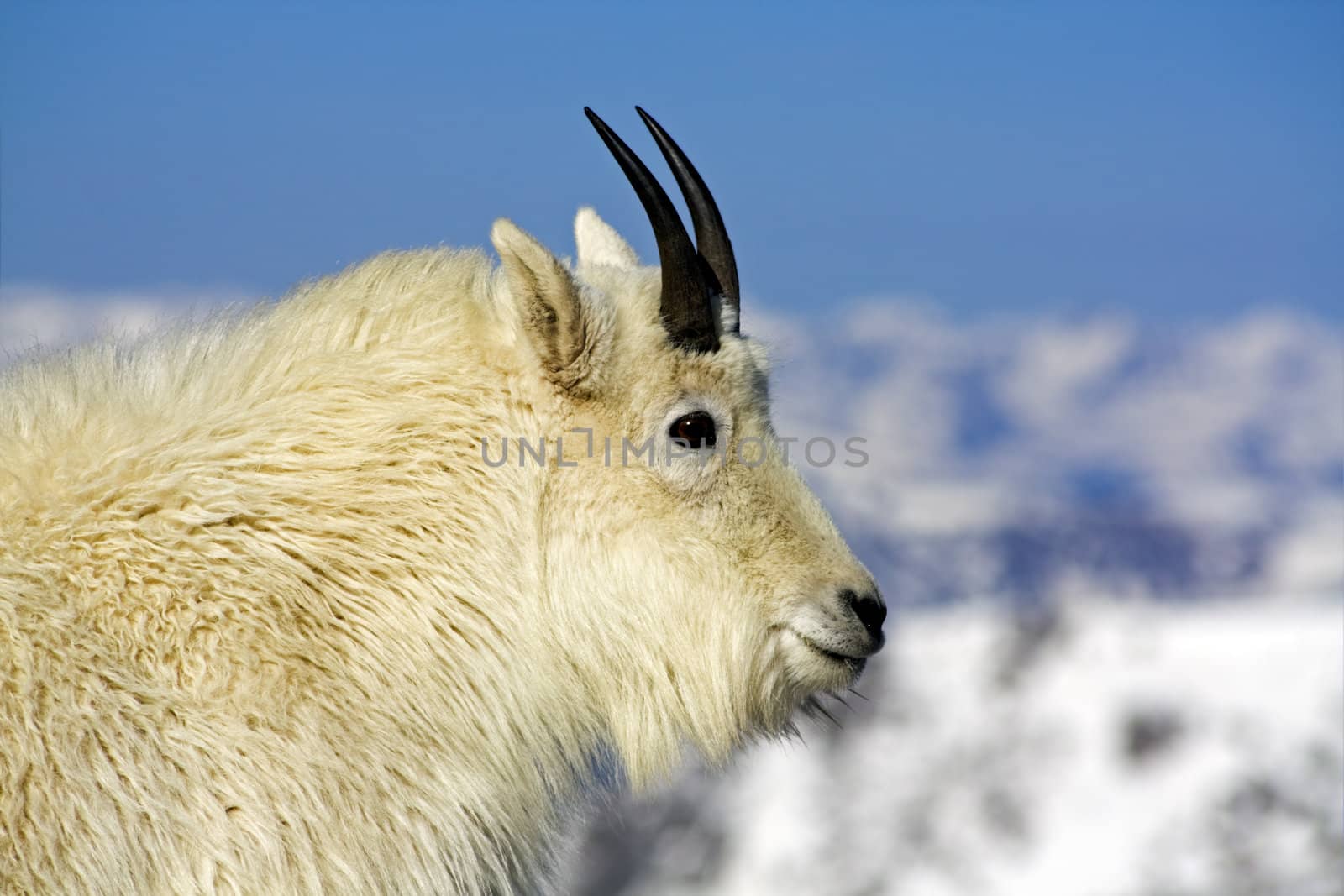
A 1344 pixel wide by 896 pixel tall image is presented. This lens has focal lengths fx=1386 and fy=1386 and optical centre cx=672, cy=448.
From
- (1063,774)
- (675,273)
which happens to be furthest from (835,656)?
(1063,774)

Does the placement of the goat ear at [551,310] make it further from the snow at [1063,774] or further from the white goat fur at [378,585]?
the snow at [1063,774]

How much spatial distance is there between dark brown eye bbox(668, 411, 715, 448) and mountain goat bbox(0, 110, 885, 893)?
0.01 m

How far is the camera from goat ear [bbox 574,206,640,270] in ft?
23.1

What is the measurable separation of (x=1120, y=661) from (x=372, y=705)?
10.0 m

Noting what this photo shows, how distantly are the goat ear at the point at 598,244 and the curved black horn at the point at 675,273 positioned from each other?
906 millimetres

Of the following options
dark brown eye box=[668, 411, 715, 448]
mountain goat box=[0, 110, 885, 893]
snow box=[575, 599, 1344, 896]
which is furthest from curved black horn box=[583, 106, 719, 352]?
snow box=[575, 599, 1344, 896]

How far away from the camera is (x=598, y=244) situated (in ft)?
23.5

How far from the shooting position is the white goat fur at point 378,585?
4730 mm

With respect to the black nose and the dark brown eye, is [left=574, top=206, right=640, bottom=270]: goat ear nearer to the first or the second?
the dark brown eye

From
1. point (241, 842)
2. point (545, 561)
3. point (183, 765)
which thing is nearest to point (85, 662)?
point (183, 765)

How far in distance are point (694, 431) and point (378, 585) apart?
1.48 metres

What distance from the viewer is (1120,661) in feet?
44.2

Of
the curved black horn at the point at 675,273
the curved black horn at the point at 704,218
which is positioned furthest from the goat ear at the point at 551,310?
the curved black horn at the point at 704,218

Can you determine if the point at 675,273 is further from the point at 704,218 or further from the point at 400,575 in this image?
the point at 400,575
